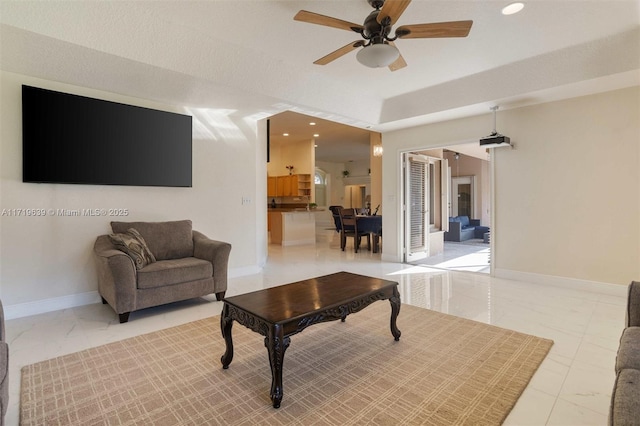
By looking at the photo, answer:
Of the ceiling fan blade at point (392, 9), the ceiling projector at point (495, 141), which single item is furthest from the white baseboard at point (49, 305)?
the ceiling projector at point (495, 141)

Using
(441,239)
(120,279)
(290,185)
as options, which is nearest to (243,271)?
(120,279)

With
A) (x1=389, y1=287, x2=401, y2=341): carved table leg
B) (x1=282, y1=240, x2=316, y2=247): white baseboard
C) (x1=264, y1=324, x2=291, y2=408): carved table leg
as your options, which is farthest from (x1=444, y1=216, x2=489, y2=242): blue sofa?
(x1=264, y1=324, x2=291, y2=408): carved table leg

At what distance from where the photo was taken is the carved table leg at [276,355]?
1.78 m

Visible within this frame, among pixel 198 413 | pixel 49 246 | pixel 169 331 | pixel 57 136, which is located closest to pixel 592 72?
pixel 198 413

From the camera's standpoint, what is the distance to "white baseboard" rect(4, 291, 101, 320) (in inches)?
126

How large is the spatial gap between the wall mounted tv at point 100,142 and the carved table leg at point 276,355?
3126 mm

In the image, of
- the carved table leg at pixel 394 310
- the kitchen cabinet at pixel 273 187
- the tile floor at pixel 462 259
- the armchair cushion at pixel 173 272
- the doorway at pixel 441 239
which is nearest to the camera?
the carved table leg at pixel 394 310

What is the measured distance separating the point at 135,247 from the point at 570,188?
5320 millimetres

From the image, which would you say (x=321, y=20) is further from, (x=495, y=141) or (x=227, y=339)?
(x=495, y=141)

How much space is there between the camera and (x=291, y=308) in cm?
202

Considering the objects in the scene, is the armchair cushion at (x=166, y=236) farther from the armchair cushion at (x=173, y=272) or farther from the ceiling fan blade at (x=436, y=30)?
the ceiling fan blade at (x=436, y=30)

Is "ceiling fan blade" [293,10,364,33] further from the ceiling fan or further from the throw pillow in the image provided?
the throw pillow

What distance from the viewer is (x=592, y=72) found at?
3432 millimetres

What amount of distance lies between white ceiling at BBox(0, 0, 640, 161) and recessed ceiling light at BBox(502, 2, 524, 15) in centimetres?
7
